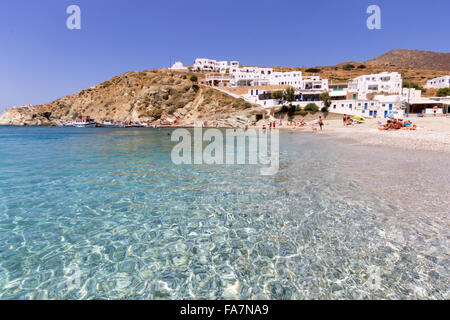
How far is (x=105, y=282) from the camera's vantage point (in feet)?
13.7

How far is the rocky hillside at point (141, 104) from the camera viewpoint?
258 ft

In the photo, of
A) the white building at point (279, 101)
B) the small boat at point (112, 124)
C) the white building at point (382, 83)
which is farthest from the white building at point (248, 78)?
the small boat at point (112, 124)

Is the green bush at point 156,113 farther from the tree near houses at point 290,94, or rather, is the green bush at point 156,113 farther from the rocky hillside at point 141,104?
the tree near houses at point 290,94

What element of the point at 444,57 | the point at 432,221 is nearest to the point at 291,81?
the point at 432,221

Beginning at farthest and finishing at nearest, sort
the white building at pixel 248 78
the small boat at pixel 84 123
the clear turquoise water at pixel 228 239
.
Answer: the white building at pixel 248 78, the small boat at pixel 84 123, the clear turquoise water at pixel 228 239

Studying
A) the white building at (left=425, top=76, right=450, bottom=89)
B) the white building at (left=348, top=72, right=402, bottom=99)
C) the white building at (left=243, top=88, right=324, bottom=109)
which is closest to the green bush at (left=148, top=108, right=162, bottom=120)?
the white building at (left=243, top=88, right=324, bottom=109)

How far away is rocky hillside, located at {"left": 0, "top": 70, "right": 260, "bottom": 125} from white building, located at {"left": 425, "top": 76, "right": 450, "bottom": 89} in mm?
58909

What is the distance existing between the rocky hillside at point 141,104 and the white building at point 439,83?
58909mm

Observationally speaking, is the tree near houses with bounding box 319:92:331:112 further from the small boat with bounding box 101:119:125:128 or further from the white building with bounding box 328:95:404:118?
the small boat with bounding box 101:119:125:128

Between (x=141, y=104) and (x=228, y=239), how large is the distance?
91078 millimetres

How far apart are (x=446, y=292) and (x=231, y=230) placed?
407cm

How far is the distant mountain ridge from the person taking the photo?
16066cm

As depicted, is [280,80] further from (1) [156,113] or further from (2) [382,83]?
(1) [156,113]
